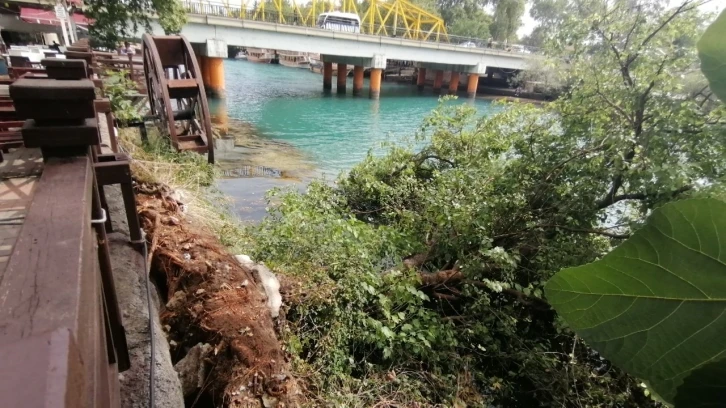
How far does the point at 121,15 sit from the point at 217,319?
47.3 ft

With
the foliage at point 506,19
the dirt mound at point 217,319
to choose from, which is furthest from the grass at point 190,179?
the foliage at point 506,19

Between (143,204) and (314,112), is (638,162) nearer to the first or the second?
(143,204)

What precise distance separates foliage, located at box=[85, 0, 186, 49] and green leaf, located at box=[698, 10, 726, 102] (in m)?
16.3

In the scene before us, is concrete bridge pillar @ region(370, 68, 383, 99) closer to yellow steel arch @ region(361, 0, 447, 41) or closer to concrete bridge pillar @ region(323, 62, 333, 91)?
concrete bridge pillar @ region(323, 62, 333, 91)

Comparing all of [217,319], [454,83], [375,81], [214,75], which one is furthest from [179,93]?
[454,83]

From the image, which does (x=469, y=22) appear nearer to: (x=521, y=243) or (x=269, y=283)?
(x=521, y=243)

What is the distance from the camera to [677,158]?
3.91 meters

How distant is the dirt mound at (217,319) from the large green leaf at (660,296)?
299 centimetres

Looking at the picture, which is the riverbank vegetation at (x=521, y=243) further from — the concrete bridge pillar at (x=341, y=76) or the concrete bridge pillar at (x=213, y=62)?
the concrete bridge pillar at (x=341, y=76)

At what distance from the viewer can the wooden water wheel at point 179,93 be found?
27.4 ft

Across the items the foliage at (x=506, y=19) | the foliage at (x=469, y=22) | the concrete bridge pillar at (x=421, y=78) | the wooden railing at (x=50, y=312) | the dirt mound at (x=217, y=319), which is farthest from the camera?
the foliage at (x=506, y=19)

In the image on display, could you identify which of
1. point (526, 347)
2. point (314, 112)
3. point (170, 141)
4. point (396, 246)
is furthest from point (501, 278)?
point (314, 112)

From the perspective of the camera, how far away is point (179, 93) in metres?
8.88

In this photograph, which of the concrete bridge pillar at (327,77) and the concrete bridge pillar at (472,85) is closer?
the concrete bridge pillar at (327,77)
